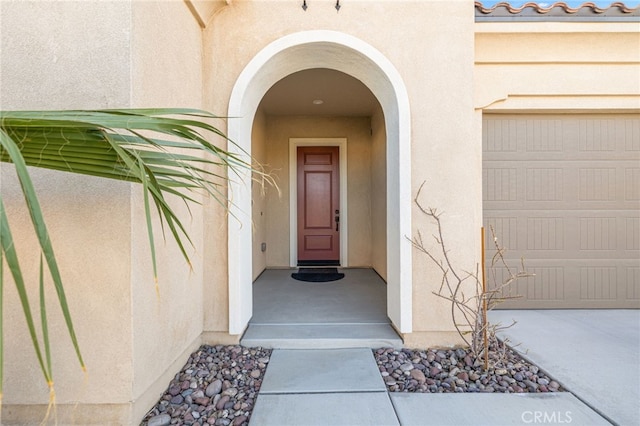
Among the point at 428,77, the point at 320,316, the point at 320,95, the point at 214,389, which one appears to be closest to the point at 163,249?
the point at 214,389

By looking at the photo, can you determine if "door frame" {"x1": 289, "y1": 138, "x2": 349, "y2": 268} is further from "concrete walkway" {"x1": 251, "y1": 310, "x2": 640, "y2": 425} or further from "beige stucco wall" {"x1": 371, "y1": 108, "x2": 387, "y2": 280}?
"concrete walkway" {"x1": 251, "y1": 310, "x2": 640, "y2": 425}

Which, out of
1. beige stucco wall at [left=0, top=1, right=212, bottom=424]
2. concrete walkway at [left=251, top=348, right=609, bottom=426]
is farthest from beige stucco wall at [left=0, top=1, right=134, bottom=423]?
concrete walkway at [left=251, top=348, right=609, bottom=426]

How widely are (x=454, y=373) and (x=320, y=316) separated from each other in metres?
1.26

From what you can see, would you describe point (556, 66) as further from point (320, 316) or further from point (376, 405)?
point (376, 405)

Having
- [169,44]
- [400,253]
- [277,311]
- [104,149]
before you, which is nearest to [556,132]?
[400,253]

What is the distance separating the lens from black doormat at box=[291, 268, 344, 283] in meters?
4.56

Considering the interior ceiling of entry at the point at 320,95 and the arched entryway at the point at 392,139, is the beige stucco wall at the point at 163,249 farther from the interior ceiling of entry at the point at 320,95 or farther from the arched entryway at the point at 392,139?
the interior ceiling of entry at the point at 320,95

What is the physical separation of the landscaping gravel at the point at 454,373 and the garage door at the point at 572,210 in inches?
49.1

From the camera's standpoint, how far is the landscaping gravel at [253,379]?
192 cm

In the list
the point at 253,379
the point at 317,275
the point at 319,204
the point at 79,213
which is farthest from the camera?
the point at 319,204

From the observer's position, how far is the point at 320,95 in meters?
4.48

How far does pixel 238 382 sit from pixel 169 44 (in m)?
2.42

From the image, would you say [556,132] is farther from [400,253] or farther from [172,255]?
[172,255]

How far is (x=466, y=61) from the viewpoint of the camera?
262 cm
